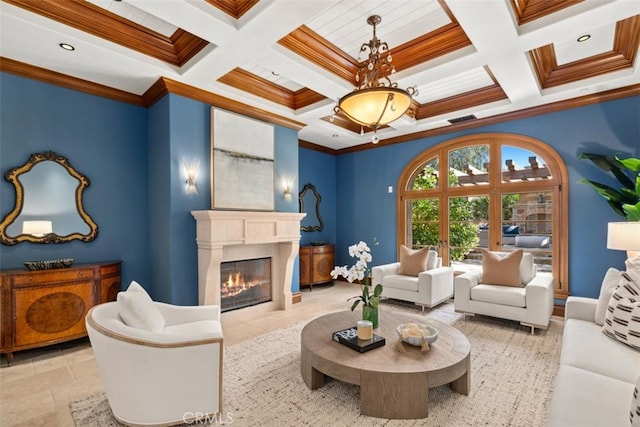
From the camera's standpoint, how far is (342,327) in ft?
9.34

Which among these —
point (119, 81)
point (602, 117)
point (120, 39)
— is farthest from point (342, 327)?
point (602, 117)

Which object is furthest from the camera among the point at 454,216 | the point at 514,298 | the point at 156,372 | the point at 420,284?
the point at 454,216

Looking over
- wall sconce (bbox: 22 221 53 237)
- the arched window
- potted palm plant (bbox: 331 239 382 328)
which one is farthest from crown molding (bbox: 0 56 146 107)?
the arched window

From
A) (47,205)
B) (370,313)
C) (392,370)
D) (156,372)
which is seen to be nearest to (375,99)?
(370,313)

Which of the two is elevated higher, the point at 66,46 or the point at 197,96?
the point at 66,46

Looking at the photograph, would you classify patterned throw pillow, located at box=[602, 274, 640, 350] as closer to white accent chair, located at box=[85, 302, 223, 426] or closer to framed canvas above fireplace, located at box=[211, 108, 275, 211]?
white accent chair, located at box=[85, 302, 223, 426]

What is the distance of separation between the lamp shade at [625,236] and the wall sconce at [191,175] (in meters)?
4.80

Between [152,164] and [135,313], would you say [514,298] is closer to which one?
[135,313]

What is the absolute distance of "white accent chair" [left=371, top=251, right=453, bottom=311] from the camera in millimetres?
4426

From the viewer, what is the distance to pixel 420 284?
448 cm

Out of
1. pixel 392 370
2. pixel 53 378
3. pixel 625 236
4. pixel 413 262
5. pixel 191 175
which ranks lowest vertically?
pixel 53 378

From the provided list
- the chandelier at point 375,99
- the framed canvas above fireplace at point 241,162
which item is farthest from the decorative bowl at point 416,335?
the framed canvas above fireplace at point 241,162

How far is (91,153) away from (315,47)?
2.96m

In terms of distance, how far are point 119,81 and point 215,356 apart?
3436 mm
